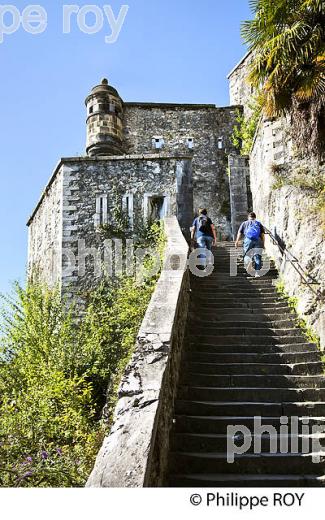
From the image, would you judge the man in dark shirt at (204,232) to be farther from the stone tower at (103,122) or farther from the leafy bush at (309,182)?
the stone tower at (103,122)

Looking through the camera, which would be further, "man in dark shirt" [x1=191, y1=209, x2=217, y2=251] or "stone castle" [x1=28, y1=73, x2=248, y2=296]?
"stone castle" [x1=28, y1=73, x2=248, y2=296]

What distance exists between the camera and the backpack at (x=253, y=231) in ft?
30.2

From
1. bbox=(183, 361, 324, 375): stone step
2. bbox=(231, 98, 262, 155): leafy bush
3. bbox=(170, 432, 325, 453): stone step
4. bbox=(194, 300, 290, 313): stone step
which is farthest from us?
bbox=(231, 98, 262, 155): leafy bush

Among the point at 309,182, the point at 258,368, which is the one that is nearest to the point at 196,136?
the point at 309,182

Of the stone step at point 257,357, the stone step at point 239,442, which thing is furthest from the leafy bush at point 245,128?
the stone step at point 239,442

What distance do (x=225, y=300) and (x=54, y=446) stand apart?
10.8 feet

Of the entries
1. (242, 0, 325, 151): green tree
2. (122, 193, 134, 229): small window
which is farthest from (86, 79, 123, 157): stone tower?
(242, 0, 325, 151): green tree

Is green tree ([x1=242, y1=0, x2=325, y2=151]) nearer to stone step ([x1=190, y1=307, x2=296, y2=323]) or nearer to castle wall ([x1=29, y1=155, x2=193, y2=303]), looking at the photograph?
stone step ([x1=190, y1=307, x2=296, y2=323])

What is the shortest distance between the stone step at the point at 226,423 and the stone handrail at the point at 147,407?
0.58ft

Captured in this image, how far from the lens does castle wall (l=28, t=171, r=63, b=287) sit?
12.9 meters

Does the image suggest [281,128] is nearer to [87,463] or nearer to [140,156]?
[140,156]

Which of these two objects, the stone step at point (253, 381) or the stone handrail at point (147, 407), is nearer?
the stone handrail at point (147, 407)

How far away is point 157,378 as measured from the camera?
417 centimetres

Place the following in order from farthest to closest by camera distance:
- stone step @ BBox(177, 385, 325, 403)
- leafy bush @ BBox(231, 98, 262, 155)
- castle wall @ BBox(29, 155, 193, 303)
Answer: leafy bush @ BBox(231, 98, 262, 155) < castle wall @ BBox(29, 155, 193, 303) < stone step @ BBox(177, 385, 325, 403)
